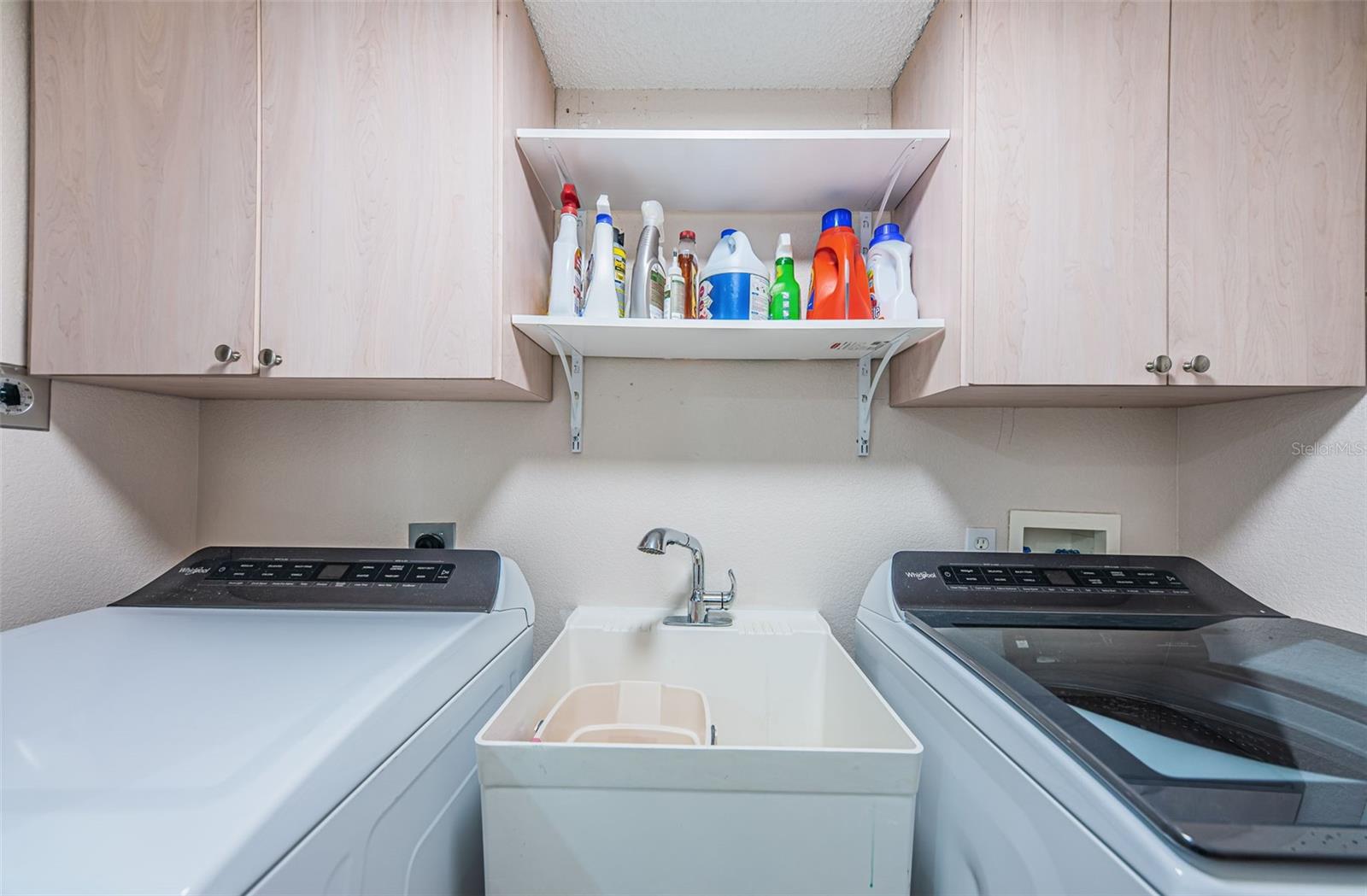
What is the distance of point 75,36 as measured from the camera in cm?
100

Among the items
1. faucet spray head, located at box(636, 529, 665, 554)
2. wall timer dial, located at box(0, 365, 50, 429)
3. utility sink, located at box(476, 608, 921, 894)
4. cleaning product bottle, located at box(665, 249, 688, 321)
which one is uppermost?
cleaning product bottle, located at box(665, 249, 688, 321)

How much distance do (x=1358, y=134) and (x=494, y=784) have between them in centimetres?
186

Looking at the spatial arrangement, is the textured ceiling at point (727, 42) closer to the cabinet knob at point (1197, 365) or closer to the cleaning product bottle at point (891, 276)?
the cleaning product bottle at point (891, 276)

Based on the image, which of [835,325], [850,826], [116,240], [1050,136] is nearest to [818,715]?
[850,826]

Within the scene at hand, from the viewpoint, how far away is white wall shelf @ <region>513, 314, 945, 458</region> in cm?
107

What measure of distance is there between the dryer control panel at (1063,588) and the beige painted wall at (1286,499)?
0.31 ft

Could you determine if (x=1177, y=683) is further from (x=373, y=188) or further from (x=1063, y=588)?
(x=373, y=188)

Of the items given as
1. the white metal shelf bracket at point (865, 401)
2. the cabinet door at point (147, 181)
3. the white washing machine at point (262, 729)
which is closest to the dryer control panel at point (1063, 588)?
the white metal shelf bracket at point (865, 401)

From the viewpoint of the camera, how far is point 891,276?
1.18 m

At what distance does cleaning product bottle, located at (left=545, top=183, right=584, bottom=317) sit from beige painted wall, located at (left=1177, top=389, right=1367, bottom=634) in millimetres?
1555

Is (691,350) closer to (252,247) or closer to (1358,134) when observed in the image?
(252,247)

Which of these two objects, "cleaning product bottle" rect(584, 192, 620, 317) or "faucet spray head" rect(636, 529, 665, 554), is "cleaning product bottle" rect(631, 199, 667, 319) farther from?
"faucet spray head" rect(636, 529, 665, 554)

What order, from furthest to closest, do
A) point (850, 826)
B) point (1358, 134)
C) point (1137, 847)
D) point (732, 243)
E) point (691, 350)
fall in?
point (691, 350), point (732, 243), point (1358, 134), point (850, 826), point (1137, 847)

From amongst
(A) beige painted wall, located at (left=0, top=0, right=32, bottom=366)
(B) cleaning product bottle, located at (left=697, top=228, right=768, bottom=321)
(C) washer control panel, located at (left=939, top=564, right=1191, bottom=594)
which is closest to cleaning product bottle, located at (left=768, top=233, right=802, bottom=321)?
(B) cleaning product bottle, located at (left=697, top=228, right=768, bottom=321)
